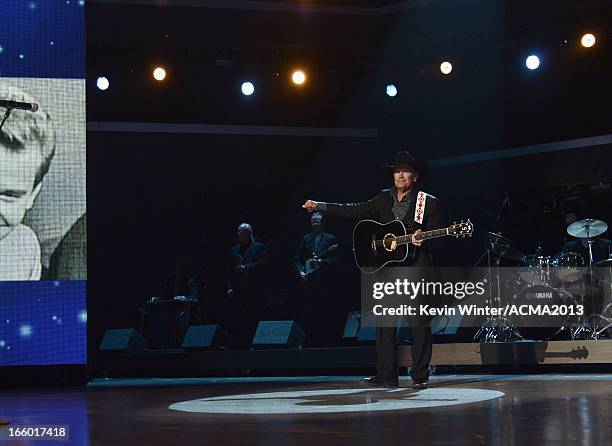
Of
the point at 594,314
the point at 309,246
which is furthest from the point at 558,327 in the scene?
the point at 309,246

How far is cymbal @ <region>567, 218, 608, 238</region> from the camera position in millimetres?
10758

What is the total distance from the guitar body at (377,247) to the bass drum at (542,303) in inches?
156

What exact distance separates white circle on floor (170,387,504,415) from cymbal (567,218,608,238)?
4.26m

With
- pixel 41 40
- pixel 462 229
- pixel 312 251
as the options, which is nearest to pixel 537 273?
pixel 312 251

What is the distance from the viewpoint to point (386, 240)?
742 cm

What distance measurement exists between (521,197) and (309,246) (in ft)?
12.0

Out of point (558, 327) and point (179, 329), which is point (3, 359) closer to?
point (179, 329)

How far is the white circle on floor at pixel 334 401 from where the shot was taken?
221 inches

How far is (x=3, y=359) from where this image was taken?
825 cm

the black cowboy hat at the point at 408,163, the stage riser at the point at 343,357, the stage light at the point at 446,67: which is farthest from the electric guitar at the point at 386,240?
the stage light at the point at 446,67

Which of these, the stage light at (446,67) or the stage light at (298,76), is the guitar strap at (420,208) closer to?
the stage light at (446,67)

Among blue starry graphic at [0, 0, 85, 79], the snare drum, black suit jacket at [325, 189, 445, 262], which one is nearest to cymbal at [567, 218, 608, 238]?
the snare drum

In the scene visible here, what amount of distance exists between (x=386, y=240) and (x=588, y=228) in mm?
4174

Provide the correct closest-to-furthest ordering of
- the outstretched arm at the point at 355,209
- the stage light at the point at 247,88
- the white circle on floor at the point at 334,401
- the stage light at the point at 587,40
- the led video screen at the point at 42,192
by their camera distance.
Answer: the white circle on floor at the point at 334,401 < the outstretched arm at the point at 355,209 < the led video screen at the point at 42,192 < the stage light at the point at 587,40 < the stage light at the point at 247,88
